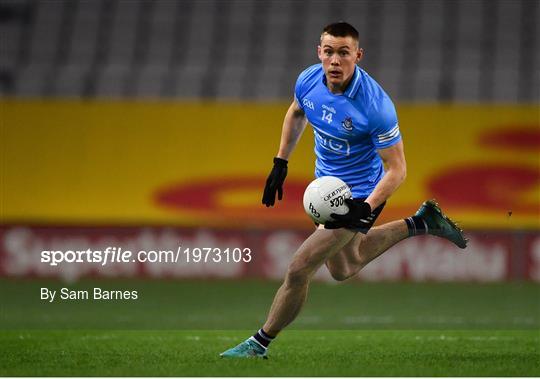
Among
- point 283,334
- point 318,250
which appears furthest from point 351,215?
point 283,334

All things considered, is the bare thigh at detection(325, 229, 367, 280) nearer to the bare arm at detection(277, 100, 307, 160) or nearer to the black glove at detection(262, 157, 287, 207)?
the black glove at detection(262, 157, 287, 207)

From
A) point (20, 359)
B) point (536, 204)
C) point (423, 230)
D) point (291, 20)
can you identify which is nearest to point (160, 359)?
point (20, 359)

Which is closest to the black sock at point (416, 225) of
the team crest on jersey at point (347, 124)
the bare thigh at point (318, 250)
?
the bare thigh at point (318, 250)

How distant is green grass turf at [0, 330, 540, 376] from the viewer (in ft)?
27.3

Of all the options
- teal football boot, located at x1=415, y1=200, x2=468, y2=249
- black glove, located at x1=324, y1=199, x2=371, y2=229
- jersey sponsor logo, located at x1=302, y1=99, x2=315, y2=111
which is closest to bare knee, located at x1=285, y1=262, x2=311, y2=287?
black glove, located at x1=324, y1=199, x2=371, y2=229

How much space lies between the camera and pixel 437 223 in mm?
9891

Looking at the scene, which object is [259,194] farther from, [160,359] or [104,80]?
[160,359]

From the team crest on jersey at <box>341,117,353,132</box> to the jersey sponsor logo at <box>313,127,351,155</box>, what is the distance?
149 millimetres

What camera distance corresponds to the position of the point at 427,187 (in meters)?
19.3

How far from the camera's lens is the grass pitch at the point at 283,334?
8562mm

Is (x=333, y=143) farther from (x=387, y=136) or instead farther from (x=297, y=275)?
(x=297, y=275)

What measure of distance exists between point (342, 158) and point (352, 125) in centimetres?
42

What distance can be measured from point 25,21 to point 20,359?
14420 mm

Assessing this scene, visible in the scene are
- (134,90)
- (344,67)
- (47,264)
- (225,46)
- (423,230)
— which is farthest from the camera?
(225,46)
